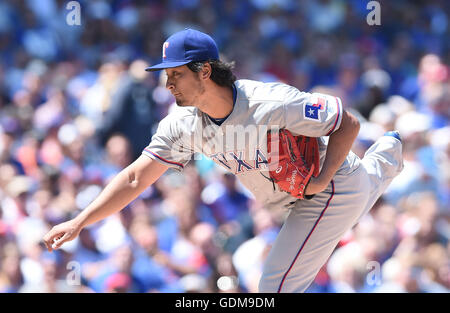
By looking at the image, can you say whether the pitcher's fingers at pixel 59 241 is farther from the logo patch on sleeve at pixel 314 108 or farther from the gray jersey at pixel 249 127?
the logo patch on sleeve at pixel 314 108

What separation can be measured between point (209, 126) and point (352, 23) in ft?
18.3

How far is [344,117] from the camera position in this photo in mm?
3158

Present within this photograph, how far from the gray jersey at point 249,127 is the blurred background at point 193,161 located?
1492 mm

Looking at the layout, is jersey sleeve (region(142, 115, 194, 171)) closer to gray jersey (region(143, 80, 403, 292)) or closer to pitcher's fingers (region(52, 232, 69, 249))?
gray jersey (region(143, 80, 403, 292))

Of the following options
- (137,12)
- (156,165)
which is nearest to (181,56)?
(156,165)

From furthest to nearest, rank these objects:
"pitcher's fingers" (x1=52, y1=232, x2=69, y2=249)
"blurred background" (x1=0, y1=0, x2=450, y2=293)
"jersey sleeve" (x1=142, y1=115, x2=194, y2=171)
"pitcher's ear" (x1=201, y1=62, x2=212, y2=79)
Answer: "blurred background" (x1=0, y1=0, x2=450, y2=293)
"jersey sleeve" (x1=142, y1=115, x2=194, y2=171)
"pitcher's ear" (x1=201, y1=62, x2=212, y2=79)
"pitcher's fingers" (x1=52, y1=232, x2=69, y2=249)

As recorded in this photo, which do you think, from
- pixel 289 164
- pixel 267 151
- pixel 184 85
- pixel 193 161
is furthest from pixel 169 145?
pixel 193 161

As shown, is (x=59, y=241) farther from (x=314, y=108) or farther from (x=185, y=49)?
(x=314, y=108)

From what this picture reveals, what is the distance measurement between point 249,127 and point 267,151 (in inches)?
5.8

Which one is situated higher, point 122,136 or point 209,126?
point 209,126

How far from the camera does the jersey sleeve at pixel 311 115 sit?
3070mm

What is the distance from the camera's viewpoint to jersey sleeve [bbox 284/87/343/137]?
10.1ft

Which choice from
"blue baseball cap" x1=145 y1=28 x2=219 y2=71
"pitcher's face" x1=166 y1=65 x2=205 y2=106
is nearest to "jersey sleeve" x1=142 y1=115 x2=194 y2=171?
"pitcher's face" x1=166 y1=65 x2=205 y2=106
